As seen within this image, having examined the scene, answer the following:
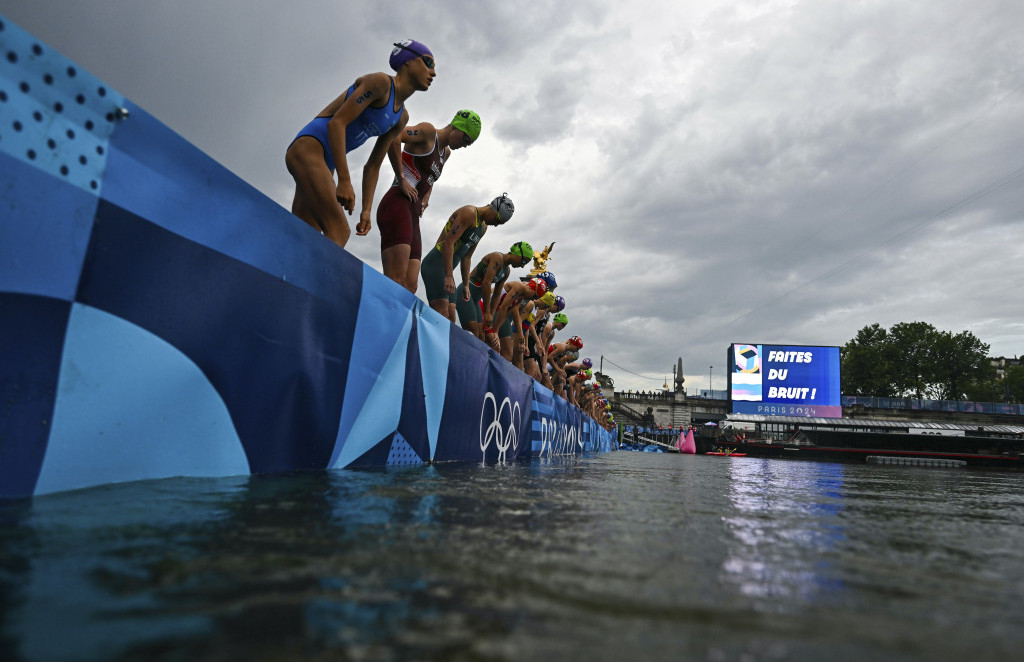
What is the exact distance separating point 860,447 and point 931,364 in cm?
3648

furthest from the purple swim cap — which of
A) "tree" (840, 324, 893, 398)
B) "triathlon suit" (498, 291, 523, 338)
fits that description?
"tree" (840, 324, 893, 398)

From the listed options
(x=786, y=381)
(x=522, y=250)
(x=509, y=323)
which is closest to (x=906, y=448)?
(x=786, y=381)

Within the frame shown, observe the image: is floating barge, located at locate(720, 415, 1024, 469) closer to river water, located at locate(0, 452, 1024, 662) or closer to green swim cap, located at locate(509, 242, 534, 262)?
green swim cap, located at locate(509, 242, 534, 262)

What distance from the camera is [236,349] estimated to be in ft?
5.95

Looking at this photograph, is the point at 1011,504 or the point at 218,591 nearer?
the point at 218,591

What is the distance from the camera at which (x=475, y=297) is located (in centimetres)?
656

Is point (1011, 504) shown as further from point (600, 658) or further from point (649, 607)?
point (600, 658)

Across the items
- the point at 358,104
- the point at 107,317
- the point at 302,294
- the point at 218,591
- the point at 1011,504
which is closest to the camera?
the point at 218,591

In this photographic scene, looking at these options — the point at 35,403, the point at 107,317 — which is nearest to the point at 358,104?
the point at 107,317

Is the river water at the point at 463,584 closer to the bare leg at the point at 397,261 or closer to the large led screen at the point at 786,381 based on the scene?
the bare leg at the point at 397,261

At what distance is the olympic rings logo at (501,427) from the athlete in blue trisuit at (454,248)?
968mm

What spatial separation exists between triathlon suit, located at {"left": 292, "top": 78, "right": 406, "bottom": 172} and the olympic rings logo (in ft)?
6.98

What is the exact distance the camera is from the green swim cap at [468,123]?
14.7 feet

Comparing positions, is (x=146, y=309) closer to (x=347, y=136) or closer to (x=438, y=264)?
(x=347, y=136)
